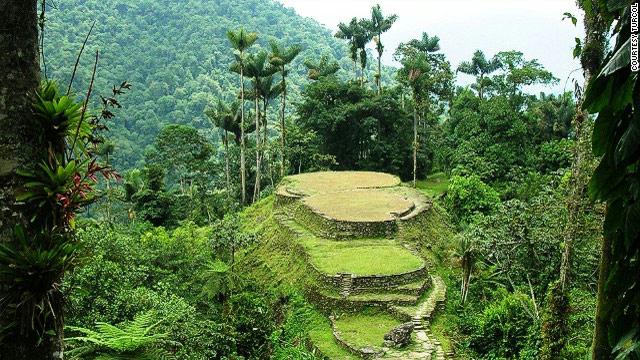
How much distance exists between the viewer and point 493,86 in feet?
118

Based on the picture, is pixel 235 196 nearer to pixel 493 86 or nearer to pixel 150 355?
pixel 493 86

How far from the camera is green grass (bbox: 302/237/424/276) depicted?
15.2 meters

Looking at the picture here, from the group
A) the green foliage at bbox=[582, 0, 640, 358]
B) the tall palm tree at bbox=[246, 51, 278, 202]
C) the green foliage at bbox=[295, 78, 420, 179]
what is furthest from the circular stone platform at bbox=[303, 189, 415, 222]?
the green foliage at bbox=[582, 0, 640, 358]

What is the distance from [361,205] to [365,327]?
676 centimetres

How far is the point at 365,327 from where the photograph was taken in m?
13.6

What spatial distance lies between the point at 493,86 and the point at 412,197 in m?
17.2

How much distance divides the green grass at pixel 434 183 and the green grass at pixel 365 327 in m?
16.8

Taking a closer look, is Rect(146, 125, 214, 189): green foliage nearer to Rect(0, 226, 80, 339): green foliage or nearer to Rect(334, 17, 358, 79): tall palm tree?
Rect(334, 17, 358, 79): tall palm tree

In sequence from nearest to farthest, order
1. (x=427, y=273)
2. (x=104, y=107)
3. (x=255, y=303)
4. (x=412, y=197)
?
(x=104, y=107) < (x=255, y=303) < (x=427, y=273) < (x=412, y=197)

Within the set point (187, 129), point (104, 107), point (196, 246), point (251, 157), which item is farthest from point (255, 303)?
point (251, 157)

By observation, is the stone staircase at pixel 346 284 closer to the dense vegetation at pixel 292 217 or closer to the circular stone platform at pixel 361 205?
the dense vegetation at pixel 292 217

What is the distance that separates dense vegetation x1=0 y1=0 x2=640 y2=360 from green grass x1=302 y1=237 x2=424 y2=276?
0.30 feet

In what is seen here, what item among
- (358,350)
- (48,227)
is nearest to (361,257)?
(358,350)

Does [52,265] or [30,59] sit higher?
[30,59]
